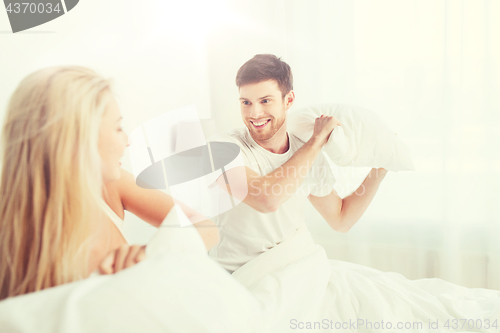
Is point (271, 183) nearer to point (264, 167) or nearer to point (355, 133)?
point (264, 167)

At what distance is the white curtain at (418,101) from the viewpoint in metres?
1.28

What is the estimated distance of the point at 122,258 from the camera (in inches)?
16.8

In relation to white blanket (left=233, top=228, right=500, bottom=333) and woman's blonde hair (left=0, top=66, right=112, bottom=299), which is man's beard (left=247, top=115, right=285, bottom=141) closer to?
white blanket (left=233, top=228, right=500, bottom=333)

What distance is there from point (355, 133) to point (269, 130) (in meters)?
0.23

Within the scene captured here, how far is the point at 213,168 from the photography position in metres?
0.67

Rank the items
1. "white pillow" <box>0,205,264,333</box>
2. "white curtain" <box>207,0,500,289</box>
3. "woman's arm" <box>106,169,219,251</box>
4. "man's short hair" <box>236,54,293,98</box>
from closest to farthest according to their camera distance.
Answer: "white pillow" <box>0,205,264,333</box> → "woman's arm" <box>106,169,219,251</box> → "man's short hair" <box>236,54,293,98</box> → "white curtain" <box>207,0,500,289</box>

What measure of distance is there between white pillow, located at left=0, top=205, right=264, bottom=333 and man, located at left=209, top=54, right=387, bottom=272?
10.2 inches

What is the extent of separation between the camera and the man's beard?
0.74m

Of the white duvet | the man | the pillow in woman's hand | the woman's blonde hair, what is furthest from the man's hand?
the woman's blonde hair

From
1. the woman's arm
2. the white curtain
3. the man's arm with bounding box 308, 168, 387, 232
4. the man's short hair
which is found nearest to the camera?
the woman's arm

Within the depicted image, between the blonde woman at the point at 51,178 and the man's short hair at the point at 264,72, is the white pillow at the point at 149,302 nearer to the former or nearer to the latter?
the blonde woman at the point at 51,178

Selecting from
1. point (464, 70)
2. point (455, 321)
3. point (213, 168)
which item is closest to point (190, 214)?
point (213, 168)

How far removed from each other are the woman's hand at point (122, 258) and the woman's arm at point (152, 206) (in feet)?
0.31

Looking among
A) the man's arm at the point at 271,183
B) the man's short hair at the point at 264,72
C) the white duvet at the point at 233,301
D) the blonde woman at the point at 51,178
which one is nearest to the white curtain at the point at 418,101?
the man's short hair at the point at 264,72
